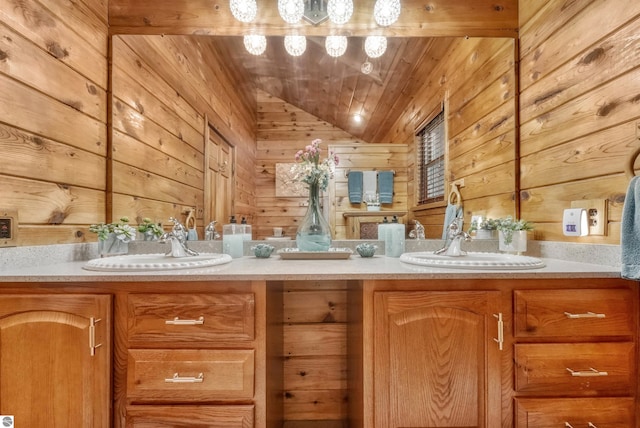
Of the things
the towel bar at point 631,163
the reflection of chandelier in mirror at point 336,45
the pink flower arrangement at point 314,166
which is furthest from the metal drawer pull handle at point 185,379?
the reflection of chandelier in mirror at point 336,45

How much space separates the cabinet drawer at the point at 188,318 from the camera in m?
0.96

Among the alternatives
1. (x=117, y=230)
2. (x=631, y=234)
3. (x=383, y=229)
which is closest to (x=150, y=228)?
(x=117, y=230)

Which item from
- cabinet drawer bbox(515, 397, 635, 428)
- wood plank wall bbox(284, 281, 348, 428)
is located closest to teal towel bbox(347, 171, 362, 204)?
wood plank wall bbox(284, 281, 348, 428)

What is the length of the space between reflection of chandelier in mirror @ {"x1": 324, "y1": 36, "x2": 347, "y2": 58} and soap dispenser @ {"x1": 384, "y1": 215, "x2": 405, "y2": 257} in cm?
93

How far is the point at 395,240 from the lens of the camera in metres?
1.48

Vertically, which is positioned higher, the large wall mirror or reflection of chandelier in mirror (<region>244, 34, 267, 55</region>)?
reflection of chandelier in mirror (<region>244, 34, 267, 55</region>)

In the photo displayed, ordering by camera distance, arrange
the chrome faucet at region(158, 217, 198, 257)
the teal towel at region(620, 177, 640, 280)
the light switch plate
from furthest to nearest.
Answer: the chrome faucet at region(158, 217, 198, 257) < the light switch plate < the teal towel at region(620, 177, 640, 280)

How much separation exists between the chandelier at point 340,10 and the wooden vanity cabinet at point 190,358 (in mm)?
1402

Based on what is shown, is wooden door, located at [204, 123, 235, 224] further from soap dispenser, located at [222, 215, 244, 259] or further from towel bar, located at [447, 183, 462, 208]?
towel bar, located at [447, 183, 462, 208]

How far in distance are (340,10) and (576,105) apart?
44.4 inches

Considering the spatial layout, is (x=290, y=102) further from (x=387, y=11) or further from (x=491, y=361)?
(x=491, y=361)

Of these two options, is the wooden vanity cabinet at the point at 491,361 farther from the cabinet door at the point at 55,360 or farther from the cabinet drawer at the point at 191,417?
the cabinet door at the point at 55,360

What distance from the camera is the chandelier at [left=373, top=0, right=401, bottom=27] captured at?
1571 mm

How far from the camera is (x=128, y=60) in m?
1.54
